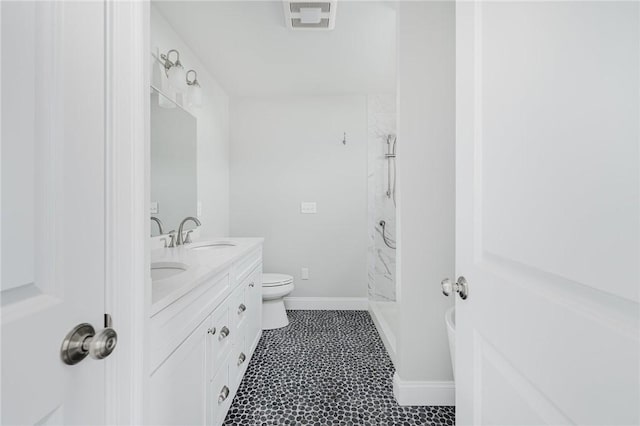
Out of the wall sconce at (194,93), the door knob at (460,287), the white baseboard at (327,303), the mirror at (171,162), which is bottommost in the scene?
the white baseboard at (327,303)

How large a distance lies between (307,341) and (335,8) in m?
2.45

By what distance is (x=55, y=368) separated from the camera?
489mm

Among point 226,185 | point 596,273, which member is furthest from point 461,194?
point 226,185

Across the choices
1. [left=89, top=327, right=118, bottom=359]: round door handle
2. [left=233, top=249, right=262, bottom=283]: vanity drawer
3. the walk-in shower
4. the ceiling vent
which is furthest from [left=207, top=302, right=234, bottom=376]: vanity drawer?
the walk-in shower

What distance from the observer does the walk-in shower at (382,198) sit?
347 centimetres

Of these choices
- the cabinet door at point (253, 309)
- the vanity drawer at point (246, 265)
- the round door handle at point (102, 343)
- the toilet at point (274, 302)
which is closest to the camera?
the round door handle at point (102, 343)

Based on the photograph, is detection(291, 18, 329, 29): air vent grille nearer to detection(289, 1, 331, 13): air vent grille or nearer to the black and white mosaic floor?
detection(289, 1, 331, 13): air vent grille

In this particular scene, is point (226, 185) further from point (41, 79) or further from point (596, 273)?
point (596, 273)

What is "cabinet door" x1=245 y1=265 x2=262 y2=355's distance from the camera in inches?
84.7

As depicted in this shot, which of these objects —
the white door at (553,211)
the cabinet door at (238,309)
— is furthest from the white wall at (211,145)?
the white door at (553,211)

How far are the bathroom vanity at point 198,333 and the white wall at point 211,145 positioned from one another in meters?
0.88

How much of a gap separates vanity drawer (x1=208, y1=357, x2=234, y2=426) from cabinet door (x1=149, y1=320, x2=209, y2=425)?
0.30ft

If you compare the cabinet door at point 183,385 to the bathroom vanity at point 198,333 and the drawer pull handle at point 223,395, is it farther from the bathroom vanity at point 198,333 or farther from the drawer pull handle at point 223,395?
the drawer pull handle at point 223,395

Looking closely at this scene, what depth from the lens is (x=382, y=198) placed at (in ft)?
11.5
